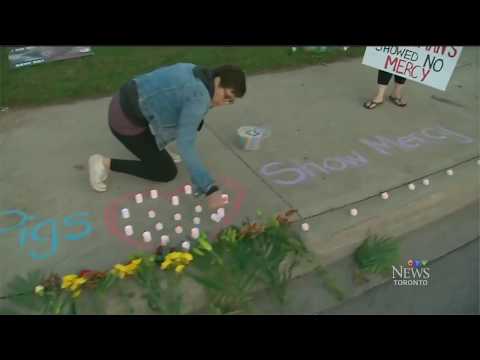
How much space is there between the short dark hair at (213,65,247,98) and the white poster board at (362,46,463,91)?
2.41m

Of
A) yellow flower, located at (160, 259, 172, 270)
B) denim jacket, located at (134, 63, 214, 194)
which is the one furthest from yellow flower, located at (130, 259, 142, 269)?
denim jacket, located at (134, 63, 214, 194)

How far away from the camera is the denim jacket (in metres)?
2.40

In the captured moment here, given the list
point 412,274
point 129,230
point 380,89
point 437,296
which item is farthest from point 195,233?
point 380,89

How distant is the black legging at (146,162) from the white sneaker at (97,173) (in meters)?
0.10

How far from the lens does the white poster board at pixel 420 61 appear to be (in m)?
3.86

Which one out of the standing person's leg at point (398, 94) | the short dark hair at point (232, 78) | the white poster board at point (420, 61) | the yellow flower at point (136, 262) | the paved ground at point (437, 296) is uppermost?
the short dark hair at point (232, 78)

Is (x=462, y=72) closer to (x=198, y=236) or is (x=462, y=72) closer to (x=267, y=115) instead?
(x=267, y=115)

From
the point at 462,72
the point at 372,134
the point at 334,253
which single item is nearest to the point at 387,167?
the point at 372,134

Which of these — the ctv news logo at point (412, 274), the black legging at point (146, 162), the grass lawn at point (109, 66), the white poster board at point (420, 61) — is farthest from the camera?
the grass lawn at point (109, 66)

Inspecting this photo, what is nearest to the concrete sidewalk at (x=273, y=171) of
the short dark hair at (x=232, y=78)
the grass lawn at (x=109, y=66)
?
the grass lawn at (x=109, y=66)

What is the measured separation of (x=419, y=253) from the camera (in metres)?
2.92

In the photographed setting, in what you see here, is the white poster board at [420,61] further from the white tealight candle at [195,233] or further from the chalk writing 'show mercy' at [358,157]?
the white tealight candle at [195,233]

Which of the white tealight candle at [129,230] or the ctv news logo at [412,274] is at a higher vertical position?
the white tealight candle at [129,230]

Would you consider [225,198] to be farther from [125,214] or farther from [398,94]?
[398,94]
